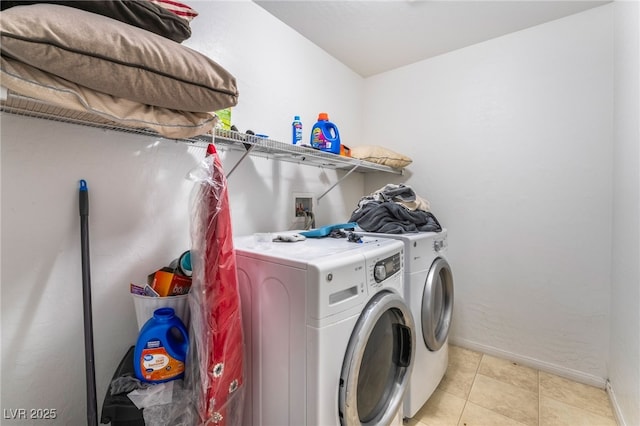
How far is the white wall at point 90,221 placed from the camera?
0.93 meters

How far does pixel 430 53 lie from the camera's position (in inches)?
90.9

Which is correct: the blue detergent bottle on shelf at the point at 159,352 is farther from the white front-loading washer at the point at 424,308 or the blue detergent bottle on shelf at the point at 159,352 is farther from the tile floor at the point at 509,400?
the tile floor at the point at 509,400

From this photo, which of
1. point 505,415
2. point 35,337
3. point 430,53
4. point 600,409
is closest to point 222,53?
point 35,337

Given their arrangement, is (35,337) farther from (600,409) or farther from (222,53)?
(600,409)

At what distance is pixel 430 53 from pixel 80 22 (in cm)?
240

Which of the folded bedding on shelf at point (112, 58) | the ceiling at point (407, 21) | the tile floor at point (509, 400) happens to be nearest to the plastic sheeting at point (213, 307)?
the folded bedding on shelf at point (112, 58)

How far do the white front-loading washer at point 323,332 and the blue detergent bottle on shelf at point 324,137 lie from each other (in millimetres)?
811

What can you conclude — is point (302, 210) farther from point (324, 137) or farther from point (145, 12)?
point (145, 12)

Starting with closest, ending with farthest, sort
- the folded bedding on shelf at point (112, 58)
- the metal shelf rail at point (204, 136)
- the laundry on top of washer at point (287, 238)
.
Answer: the folded bedding on shelf at point (112, 58)
the metal shelf rail at point (204, 136)
the laundry on top of washer at point (287, 238)

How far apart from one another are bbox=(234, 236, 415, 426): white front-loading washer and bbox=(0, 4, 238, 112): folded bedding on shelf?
599 millimetres

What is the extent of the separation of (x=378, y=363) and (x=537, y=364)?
159cm

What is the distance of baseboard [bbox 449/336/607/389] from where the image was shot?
5.89ft

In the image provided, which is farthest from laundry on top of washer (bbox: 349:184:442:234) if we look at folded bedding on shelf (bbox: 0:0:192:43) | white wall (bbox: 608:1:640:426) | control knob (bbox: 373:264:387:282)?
folded bedding on shelf (bbox: 0:0:192:43)

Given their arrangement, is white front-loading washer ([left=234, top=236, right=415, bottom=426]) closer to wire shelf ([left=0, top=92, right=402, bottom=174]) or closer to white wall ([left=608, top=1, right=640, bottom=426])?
wire shelf ([left=0, top=92, right=402, bottom=174])
